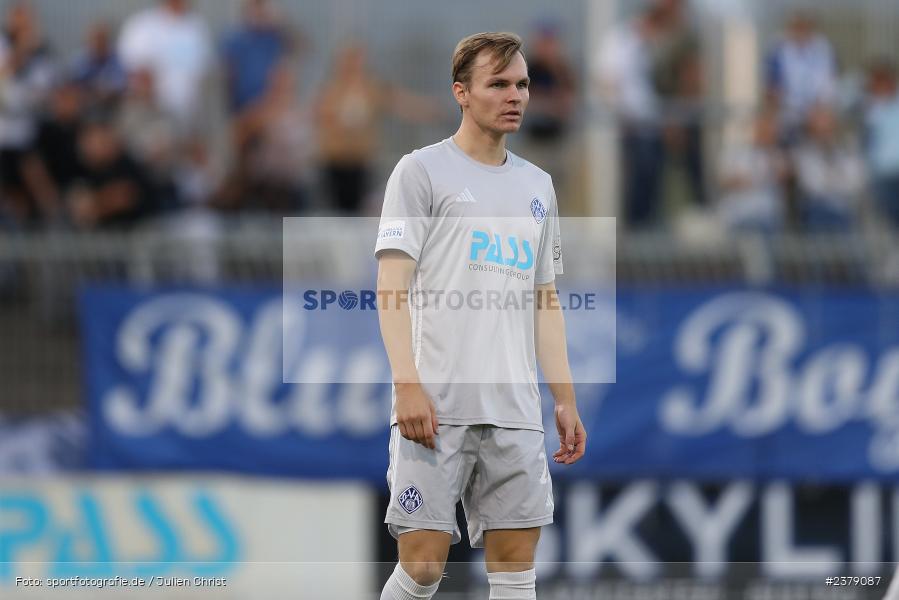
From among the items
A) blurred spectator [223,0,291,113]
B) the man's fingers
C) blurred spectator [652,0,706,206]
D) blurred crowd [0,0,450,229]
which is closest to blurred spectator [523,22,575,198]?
blurred spectator [652,0,706,206]

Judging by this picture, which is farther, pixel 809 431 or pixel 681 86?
pixel 681 86

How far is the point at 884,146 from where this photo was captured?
1275 cm

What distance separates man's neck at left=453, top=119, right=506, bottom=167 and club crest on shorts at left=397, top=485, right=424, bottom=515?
4.16 ft

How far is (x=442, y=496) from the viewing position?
5.65 m

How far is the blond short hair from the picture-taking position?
5.64 meters

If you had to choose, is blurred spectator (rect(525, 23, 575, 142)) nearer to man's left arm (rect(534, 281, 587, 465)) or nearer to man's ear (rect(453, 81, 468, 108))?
man's left arm (rect(534, 281, 587, 465))

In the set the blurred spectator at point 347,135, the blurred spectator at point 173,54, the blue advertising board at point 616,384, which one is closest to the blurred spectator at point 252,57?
the blurred spectator at point 173,54

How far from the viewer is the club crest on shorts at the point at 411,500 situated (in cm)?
564

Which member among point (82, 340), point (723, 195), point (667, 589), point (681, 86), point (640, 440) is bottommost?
point (667, 589)

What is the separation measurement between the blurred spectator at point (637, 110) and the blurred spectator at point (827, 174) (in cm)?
123

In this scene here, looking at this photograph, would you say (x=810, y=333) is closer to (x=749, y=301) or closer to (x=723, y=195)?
(x=749, y=301)

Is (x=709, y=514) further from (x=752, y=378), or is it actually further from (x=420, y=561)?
(x=420, y=561)

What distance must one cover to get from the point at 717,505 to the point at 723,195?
2614mm

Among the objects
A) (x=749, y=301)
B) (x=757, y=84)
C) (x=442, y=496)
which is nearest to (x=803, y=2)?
(x=757, y=84)
